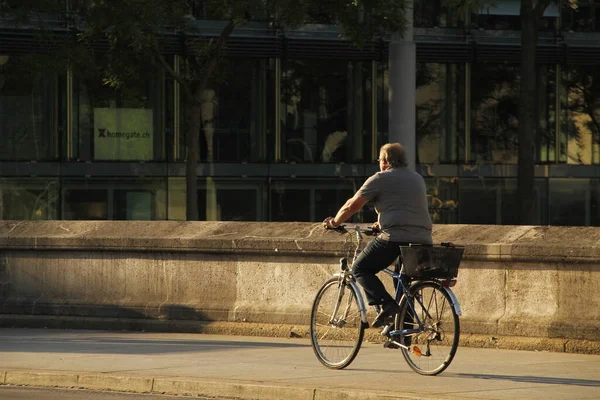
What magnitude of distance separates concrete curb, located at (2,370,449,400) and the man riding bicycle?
49.0 inches

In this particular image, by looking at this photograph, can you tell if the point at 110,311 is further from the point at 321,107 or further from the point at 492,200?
the point at 492,200

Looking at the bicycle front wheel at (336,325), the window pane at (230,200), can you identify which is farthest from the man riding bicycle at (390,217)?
the window pane at (230,200)

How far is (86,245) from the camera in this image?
560 inches

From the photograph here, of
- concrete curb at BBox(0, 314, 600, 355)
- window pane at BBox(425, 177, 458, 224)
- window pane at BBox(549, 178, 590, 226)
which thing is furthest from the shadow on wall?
window pane at BBox(549, 178, 590, 226)

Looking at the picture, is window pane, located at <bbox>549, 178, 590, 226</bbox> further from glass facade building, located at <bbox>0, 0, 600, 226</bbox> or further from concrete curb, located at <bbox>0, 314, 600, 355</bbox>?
concrete curb, located at <bbox>0, 314, 600, 355</bbox>

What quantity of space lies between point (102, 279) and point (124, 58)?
1181cm

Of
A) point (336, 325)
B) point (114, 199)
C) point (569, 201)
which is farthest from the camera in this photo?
point (569, 201)

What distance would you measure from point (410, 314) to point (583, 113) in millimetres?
30299

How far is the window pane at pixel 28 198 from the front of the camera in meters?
35.0

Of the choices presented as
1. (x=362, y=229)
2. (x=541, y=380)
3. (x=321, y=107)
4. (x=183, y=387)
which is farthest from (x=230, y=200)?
(x=541, y=380)

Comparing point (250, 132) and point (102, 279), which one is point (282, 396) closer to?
point (102, 279)

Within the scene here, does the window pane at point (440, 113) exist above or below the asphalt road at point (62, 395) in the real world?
above

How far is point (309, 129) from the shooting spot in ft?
122

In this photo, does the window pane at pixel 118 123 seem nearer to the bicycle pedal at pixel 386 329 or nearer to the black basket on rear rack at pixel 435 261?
the bicycle pedal at pixel 386 329
